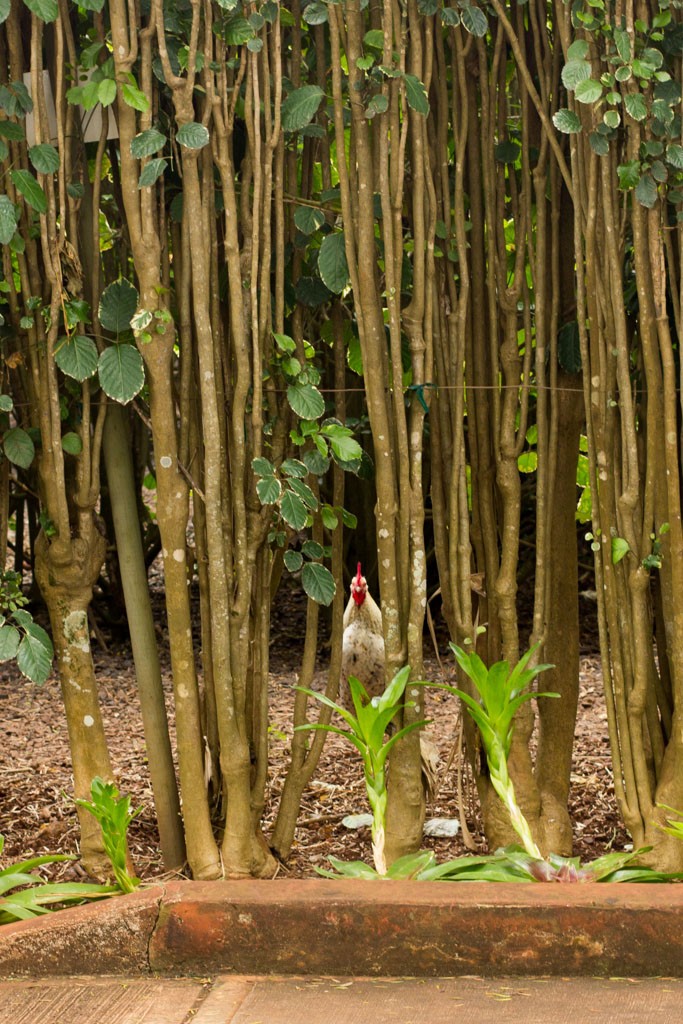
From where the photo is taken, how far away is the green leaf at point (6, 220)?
236 centimetres

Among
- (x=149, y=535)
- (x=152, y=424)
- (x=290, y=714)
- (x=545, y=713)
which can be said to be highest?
(x=152, y=424)

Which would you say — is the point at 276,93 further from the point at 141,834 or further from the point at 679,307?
the point at 141,834

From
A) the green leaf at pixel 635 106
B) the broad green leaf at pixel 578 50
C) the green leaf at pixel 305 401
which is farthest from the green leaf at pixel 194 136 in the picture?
the green leaf at pixel 635 106

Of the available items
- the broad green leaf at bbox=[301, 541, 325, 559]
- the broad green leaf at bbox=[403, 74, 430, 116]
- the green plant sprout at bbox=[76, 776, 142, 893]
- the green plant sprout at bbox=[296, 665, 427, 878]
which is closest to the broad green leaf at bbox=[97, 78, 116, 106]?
the broad green leaf at bbox=[403, 74, 430, 116]

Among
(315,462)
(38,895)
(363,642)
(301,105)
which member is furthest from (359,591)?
(301,105)

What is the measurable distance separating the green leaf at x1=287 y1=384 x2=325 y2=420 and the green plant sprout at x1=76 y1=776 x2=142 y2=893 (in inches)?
37.6

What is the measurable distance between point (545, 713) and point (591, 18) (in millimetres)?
1747

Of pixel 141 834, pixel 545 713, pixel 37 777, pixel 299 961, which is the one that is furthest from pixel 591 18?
pixel 37 777

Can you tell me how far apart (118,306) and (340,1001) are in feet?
5.18

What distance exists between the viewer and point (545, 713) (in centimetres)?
298

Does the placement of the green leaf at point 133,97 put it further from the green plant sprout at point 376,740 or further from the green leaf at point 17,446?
the green plant sprout at point 376,740

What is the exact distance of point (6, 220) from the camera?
Result: 237 cm

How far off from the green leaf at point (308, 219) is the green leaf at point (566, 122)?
59cm

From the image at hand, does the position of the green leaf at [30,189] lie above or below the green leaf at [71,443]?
above
